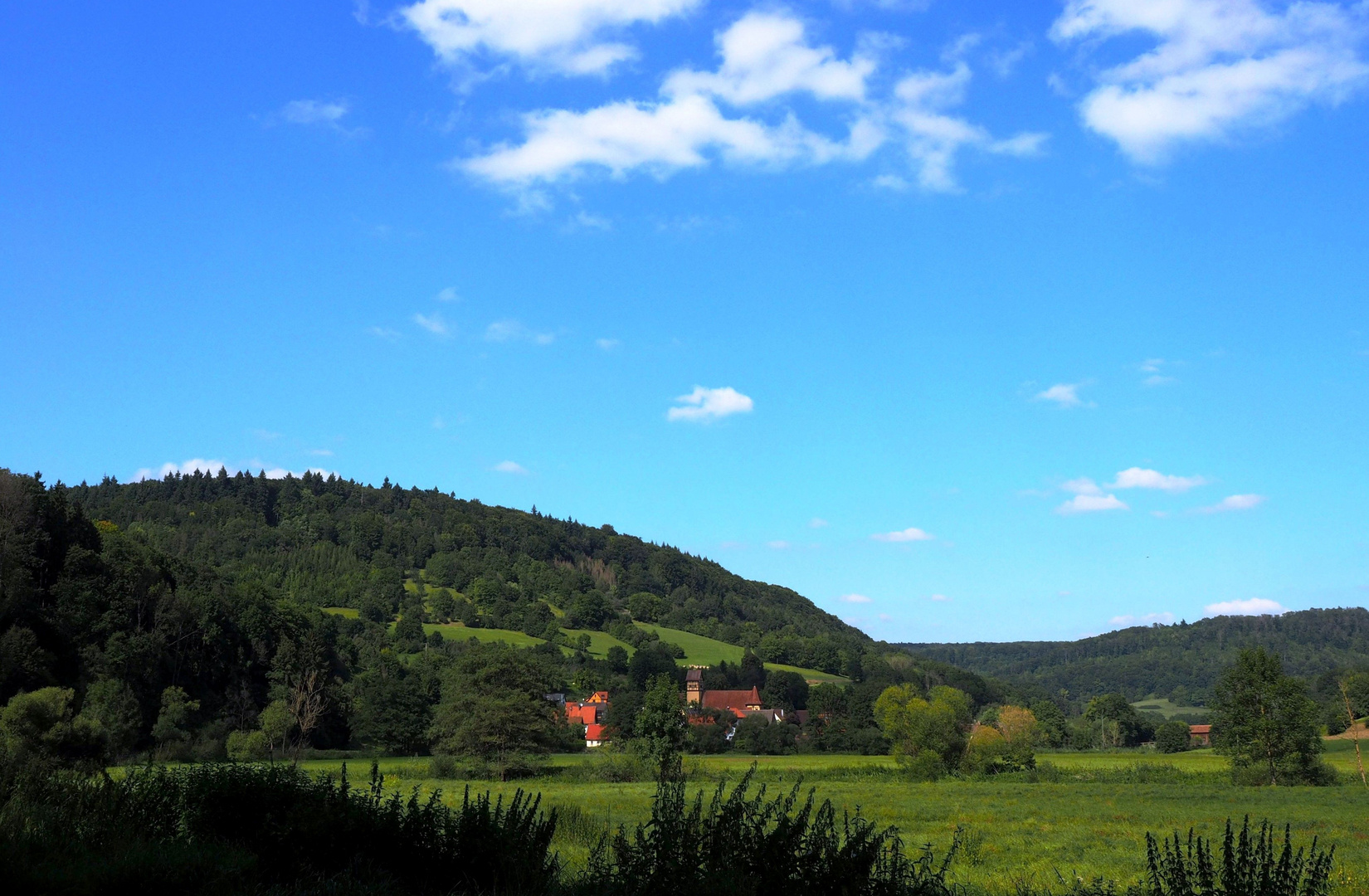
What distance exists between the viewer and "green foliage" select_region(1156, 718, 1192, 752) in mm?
117688

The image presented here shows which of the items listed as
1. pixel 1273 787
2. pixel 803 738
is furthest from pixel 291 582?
pixel 1273 787

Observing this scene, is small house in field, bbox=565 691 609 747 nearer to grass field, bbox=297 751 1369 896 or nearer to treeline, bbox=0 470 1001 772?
treeline, bbox=0 470 1001 772

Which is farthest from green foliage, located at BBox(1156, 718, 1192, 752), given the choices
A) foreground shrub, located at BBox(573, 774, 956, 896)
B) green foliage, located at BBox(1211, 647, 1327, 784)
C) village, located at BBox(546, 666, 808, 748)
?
foreground shrub, located at BBox(573, 774, 956, 896)

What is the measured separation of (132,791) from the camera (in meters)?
12.3

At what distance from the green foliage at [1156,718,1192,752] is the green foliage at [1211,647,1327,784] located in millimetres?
54031

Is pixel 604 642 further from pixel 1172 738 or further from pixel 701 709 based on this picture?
pixel 1172 738

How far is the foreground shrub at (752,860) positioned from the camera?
921cm

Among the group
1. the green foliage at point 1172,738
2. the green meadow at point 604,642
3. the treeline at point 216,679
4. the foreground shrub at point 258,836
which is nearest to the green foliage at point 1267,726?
the treeline at point 216,679

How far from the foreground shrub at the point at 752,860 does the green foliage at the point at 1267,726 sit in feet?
223

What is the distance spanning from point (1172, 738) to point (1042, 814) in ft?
300

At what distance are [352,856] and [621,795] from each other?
39.2 metres

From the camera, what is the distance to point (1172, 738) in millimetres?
118375

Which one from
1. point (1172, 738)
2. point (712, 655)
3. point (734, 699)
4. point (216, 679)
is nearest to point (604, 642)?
point (712, 655)

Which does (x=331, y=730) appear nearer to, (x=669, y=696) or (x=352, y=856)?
(x=669, y=696)
